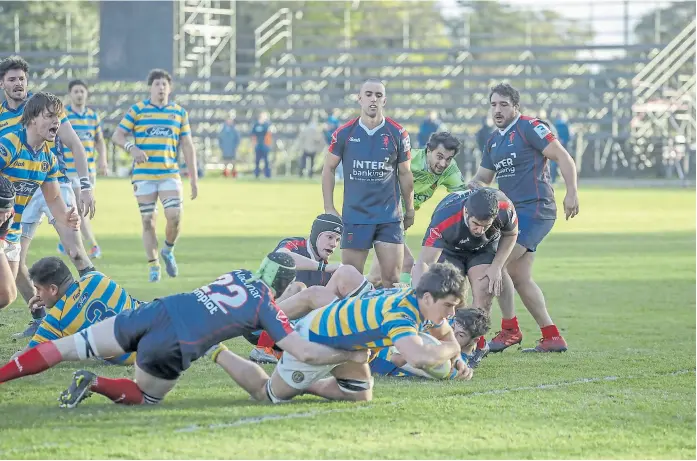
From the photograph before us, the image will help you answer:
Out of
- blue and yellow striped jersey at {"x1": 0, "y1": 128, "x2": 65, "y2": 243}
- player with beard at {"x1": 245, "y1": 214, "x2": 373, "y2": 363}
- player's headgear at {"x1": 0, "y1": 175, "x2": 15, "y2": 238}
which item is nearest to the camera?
player's headgear at {"x1": 0, "y1": 175, "x2": 15, "y2": 238}

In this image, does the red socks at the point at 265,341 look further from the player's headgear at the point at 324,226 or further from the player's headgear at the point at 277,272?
the player's headgear at the point at 277,272

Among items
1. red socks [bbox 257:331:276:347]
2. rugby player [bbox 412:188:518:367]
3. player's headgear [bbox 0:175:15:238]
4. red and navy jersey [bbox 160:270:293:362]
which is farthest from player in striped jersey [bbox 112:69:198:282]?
red and navy jersey [bbox 160:270:293:362]

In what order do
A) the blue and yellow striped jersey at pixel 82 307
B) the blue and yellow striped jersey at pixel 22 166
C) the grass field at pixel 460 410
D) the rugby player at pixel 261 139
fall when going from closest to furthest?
the grass field at pixel 460 410 → the blue and yellow striped jersey at pixel 82 307 → the blue and yellow striped jersey at pixel 22 166 → the rugby player at pixel 261 139

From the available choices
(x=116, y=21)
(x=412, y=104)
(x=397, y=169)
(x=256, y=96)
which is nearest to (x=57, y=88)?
(x=116, y=21)

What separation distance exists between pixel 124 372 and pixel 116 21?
39879 mm

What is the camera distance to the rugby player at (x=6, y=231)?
8.26 metres

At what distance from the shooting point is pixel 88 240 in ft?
51.4

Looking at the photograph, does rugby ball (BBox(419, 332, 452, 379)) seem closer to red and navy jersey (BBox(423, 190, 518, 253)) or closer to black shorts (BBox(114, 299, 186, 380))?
black shorts (BBox(114, 299, 186, 380))

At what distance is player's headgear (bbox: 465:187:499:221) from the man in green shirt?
1865 millimetres

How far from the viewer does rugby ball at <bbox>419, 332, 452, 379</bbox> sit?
686cm

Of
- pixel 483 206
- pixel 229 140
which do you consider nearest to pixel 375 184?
pixel 483 206

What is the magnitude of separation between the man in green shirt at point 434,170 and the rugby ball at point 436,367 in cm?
293

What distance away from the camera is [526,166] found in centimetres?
1001

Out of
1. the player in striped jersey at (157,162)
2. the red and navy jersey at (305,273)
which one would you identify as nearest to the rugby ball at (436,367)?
the red and navy jersey at (305,273)
